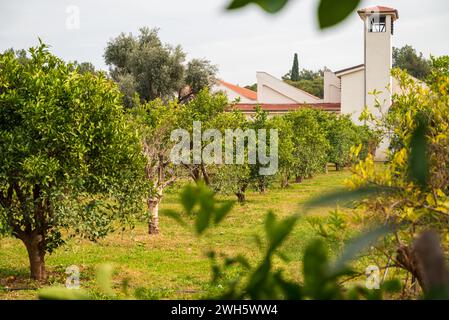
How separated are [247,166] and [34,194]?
10.2m

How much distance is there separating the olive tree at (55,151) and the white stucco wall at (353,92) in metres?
36.2

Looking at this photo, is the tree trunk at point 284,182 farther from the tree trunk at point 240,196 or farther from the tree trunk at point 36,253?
the tree trunk at point 36,253

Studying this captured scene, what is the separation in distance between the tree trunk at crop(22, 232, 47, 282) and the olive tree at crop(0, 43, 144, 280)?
0.01 meters

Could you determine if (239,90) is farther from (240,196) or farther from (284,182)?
(240,196)

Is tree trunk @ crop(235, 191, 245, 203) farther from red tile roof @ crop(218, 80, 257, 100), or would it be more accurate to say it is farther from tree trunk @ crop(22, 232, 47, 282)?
red tile roof @ crop(218, 80, 257, 100)

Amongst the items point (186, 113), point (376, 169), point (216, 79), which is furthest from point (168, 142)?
point (216, 79)

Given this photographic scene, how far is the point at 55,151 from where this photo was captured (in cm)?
910

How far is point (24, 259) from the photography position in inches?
446

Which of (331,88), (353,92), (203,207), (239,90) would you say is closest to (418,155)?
(203,207)

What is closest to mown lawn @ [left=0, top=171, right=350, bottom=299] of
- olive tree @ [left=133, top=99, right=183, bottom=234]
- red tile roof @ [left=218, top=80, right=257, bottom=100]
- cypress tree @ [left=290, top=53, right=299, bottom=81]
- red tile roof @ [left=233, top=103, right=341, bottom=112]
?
olive tree @ [left=133, top=99, right=183, bottom=234]

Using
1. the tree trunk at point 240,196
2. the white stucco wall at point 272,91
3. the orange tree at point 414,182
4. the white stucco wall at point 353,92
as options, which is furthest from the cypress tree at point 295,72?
the orange tree at point 414,182

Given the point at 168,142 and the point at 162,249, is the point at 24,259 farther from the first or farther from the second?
the point at 168,142

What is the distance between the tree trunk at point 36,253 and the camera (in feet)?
30.5

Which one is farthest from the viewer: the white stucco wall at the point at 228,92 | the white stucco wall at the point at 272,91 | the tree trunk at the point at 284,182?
the white stucco wall at the point at 272,91
